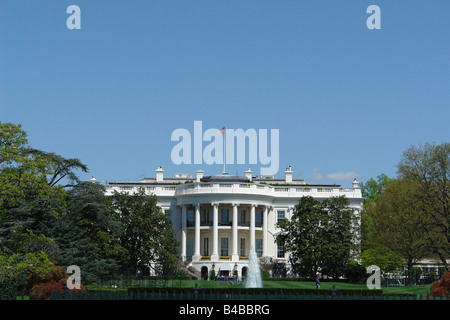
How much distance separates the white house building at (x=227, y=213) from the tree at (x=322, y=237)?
889 cm

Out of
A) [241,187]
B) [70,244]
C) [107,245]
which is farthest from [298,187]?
[70,244]

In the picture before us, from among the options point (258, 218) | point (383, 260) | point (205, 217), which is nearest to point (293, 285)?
point (383, 260)

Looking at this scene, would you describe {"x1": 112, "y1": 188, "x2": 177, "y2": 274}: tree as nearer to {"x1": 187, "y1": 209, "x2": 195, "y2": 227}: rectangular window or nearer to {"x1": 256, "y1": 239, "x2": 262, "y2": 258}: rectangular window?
{"x1": 187, "y1": 209, "x2": 195, "y2": 227}: rectangular window

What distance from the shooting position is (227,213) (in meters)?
A: 84.6

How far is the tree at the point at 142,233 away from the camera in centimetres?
6806

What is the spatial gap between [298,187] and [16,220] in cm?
4768

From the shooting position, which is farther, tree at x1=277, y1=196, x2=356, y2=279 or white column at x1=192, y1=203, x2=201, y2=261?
white column at x1=192, y1=203, x2=201, y2=261

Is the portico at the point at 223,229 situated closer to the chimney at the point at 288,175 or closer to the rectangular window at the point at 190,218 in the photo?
the rectangular window at the point at 190,218

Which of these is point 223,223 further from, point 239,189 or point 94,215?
point 94,215

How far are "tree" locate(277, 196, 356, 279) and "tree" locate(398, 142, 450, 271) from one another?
800cm

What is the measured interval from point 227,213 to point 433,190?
94.1 ft

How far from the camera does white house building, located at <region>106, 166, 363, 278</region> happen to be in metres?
81.8

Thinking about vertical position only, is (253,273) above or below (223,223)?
below

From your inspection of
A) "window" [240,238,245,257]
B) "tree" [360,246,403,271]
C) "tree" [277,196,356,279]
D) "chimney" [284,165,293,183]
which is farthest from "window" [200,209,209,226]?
"tree" [360,246,403,271]
